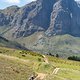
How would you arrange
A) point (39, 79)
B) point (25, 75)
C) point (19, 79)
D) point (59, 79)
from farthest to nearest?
point (25, 75) < point (19, 79) < point (39, 79) < point (59, 79)

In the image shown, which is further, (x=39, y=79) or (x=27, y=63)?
(x=27, y=63)

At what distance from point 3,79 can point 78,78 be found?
10.7 m

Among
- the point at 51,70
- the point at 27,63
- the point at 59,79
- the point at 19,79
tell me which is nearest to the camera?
the point at 59,79

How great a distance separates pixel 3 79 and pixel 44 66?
46.7ft

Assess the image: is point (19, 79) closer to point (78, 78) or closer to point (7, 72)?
point (7, 72)

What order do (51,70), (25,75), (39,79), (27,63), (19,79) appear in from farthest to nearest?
(27,63)
(51,70)
(25,75)
(19,79)
(39,79)

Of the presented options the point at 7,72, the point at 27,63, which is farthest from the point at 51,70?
the point at 27,63

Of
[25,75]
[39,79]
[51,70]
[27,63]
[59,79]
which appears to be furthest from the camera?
[27,63]

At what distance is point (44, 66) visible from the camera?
55.2 meters

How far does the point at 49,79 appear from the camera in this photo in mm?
38219

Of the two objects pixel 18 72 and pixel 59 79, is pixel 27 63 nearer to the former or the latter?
pixel 18 72

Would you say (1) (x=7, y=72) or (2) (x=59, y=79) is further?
(1) (x=7, y=72)

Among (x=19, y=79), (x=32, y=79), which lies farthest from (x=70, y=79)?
(x=19, y=79)

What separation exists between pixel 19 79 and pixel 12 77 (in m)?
1.41
